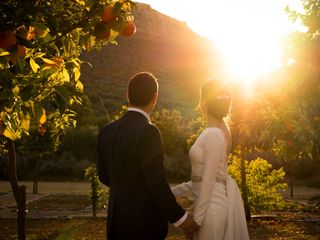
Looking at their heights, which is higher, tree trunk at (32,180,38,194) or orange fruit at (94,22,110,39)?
orange fruit at (94,22,110,39)

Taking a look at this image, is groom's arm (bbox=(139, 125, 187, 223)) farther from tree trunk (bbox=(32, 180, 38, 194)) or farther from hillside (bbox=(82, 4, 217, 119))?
hillside (bbox=(82, 4, 217, 119))

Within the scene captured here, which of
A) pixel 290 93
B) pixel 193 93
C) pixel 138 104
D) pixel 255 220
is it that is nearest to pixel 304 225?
pixel 255 220

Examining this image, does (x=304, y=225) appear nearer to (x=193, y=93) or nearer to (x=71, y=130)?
(x=71, y=130)

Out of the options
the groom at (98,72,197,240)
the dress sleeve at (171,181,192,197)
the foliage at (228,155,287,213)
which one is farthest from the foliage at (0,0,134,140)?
the foliage at (228,155,287,213)

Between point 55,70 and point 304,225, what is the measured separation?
1286cm

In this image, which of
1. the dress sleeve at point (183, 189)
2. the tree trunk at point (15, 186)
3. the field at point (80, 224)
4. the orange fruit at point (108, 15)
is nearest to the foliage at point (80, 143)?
the field at point (80, 224)

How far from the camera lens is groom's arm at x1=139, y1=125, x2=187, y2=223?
10.7 ft

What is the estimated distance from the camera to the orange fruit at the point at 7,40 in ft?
9.45

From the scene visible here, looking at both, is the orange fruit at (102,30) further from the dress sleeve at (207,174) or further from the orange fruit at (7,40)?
the dress sleeve at (207,174)

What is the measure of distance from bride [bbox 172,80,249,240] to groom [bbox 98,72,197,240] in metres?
0.37

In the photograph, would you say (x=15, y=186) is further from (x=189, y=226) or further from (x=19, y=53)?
(x=19, y=53)

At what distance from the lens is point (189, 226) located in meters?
3.68

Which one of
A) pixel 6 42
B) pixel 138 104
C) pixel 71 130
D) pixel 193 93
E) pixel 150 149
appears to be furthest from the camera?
pixel 193 93

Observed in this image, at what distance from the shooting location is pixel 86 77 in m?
84.2
